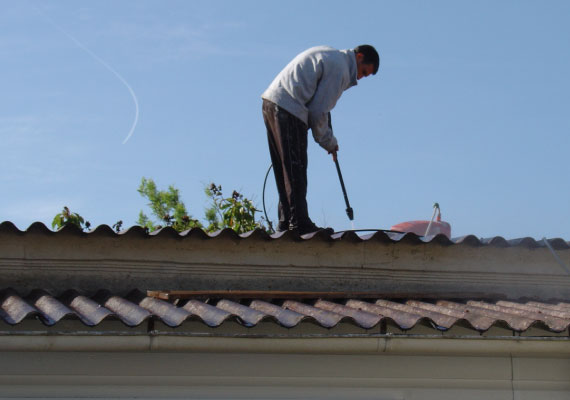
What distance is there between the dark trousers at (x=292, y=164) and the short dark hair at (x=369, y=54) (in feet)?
2.74

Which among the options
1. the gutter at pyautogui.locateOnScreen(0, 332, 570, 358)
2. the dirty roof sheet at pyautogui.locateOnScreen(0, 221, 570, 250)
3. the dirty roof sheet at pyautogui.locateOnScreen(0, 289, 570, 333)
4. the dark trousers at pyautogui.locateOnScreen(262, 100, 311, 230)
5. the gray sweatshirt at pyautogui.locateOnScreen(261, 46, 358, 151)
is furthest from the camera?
the gray sweatshirt at pyautogui.locateOnScreen(261, 46, 358, 151)

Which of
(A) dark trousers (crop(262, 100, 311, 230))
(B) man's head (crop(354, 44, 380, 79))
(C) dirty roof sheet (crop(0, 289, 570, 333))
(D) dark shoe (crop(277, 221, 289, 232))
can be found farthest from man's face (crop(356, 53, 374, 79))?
(C) dirty roof sheet (crop(0, 289, 570, 333))

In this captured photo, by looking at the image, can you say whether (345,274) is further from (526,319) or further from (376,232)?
(526,319)

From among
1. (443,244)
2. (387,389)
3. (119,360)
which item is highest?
(443,244)

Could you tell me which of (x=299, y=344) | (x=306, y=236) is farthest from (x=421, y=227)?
(x=299, y=344)

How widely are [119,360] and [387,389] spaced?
1609 mm

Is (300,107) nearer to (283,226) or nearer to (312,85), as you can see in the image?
(312,85)

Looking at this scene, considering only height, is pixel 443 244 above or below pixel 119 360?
above

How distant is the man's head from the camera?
7.14 metres

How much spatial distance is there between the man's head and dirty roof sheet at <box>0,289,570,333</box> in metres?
2.39

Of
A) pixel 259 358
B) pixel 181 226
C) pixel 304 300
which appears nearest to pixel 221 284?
pixel 304 300

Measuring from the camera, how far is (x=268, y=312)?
4902 millimetres

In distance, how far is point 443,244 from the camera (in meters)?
6.17

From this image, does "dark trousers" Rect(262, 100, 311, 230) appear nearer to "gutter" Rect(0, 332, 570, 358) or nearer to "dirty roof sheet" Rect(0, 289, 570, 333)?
"dirty roof sheet" Rect(0, 289, 570, 333)
